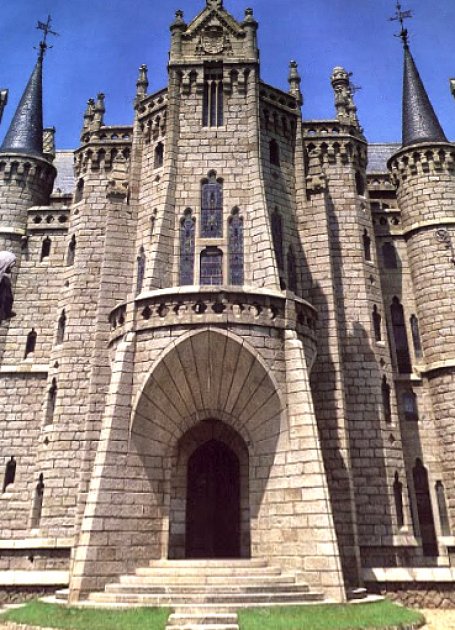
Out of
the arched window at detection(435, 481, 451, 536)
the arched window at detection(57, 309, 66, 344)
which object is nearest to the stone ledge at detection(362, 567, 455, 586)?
the arched window at detection(435, 481, 451, 536)

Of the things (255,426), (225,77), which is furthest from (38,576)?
(225,77)

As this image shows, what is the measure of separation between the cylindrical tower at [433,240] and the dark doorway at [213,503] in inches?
336

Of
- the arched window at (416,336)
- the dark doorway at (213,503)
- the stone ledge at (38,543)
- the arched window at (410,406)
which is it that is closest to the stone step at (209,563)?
the dark doorway at (213,503)

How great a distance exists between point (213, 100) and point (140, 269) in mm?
7603

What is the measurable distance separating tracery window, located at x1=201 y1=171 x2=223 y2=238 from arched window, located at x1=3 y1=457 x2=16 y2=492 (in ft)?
36.6

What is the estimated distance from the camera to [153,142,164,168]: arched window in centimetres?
2175

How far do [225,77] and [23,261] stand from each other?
1163 centimetres

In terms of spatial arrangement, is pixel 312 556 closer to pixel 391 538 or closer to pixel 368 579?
pixel 368 579

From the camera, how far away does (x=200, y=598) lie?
12438 mm

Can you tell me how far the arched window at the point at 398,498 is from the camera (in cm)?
1933

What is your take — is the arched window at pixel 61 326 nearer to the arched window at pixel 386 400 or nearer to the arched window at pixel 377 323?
the arched window at pixel 377 323

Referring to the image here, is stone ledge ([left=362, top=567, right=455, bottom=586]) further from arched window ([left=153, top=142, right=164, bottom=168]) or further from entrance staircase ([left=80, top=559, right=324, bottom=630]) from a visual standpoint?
arched window ([left=153, top=142, right=164, bottom=168])

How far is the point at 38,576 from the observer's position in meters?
16.5

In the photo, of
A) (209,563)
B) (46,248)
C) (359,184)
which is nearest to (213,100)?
(359,184)
